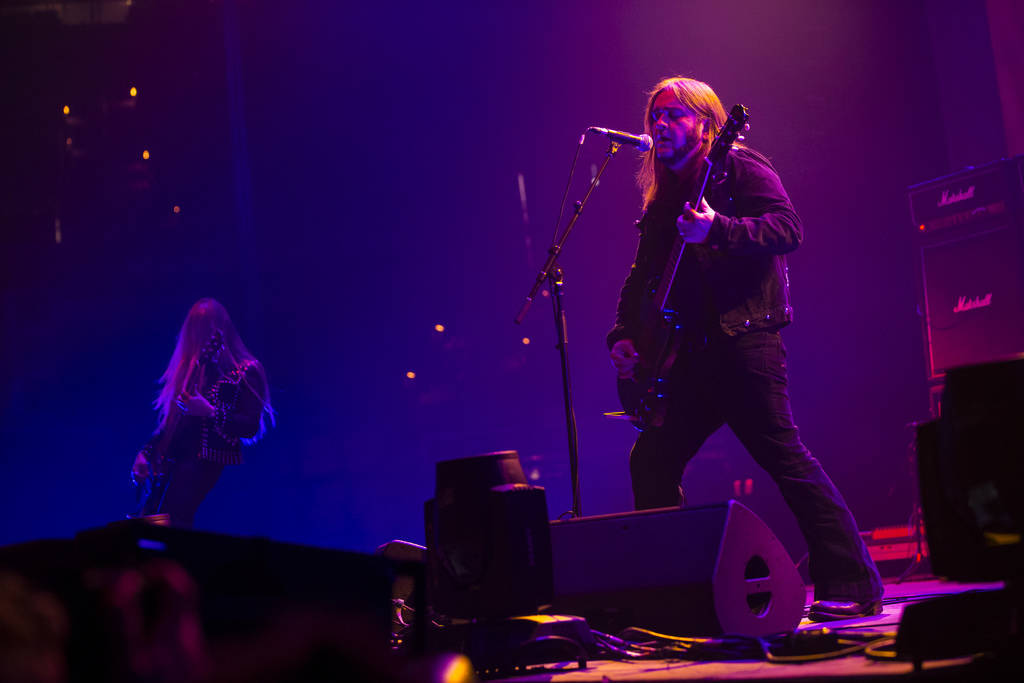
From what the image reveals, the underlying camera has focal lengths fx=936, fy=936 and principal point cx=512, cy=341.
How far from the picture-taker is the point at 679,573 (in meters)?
2.90

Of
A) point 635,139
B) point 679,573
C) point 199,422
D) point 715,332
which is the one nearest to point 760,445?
point 715,332

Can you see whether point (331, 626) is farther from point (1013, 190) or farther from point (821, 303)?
point (821, 303)

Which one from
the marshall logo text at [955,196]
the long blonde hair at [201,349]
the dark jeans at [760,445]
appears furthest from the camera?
the long blonde hair at [201,349]

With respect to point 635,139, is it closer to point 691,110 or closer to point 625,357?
point 691,110

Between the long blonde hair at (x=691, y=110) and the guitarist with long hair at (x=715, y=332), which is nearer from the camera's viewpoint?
the guitarist with long hair at (x=715, y=332)

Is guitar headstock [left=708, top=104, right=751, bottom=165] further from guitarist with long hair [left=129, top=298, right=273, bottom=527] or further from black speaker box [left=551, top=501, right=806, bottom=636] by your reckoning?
guitarist with long hair [left=129, top=298, right=273, bottom=527]

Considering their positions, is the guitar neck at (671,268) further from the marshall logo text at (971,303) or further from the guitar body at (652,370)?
the marshall logo text at (971,303)

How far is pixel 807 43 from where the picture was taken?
6270 mm

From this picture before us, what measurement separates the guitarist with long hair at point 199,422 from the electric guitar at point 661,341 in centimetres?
303

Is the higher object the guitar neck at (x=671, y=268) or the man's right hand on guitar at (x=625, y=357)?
the guitar neck at (x=671, y=268)

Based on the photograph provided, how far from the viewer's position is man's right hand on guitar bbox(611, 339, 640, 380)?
3500 mm

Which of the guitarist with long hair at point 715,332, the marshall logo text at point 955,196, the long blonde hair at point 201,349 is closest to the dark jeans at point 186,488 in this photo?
the long blonde hair at point 201,349

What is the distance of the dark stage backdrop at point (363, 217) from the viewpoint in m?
6.33

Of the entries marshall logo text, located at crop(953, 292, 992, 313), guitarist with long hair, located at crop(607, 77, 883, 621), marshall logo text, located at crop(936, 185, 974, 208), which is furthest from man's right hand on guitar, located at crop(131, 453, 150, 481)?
marshall logo text, located at crop(936, 185, 974, 208)
